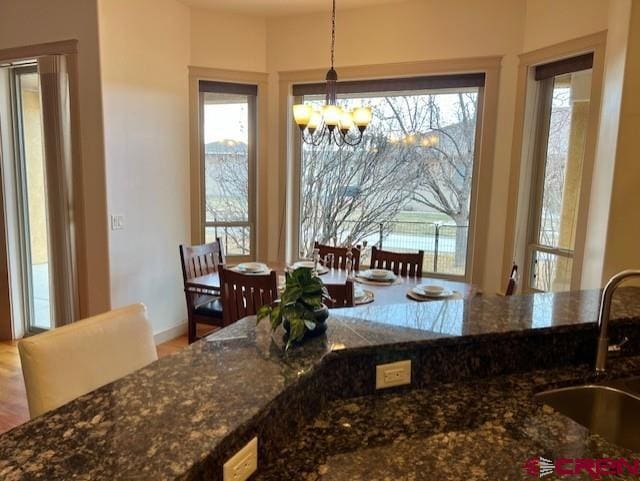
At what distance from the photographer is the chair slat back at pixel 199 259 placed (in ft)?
10.8

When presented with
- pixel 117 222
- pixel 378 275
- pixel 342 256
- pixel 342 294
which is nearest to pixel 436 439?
pixel 342 294

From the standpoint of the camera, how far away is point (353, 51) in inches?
154

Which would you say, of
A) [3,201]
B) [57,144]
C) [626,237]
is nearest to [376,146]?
[626,237]

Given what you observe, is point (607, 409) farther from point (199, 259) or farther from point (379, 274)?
point (199, 259)

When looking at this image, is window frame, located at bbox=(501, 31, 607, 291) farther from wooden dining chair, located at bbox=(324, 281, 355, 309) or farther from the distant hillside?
the distant hillside

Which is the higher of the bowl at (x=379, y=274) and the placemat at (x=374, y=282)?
the bowl at (x=379, y=274)

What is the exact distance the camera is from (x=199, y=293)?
3172mm

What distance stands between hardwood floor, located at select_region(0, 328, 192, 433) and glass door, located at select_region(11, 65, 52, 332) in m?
0.40

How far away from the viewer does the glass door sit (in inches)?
148

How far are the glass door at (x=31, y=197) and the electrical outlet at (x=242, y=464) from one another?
3.53 m

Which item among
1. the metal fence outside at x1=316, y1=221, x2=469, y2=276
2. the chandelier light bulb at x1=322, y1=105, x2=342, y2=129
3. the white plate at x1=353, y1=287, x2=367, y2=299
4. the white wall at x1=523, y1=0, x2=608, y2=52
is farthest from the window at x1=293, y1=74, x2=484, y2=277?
the white plate at x1=353, y1=287, x2=367, y2=299

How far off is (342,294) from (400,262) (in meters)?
1.18
